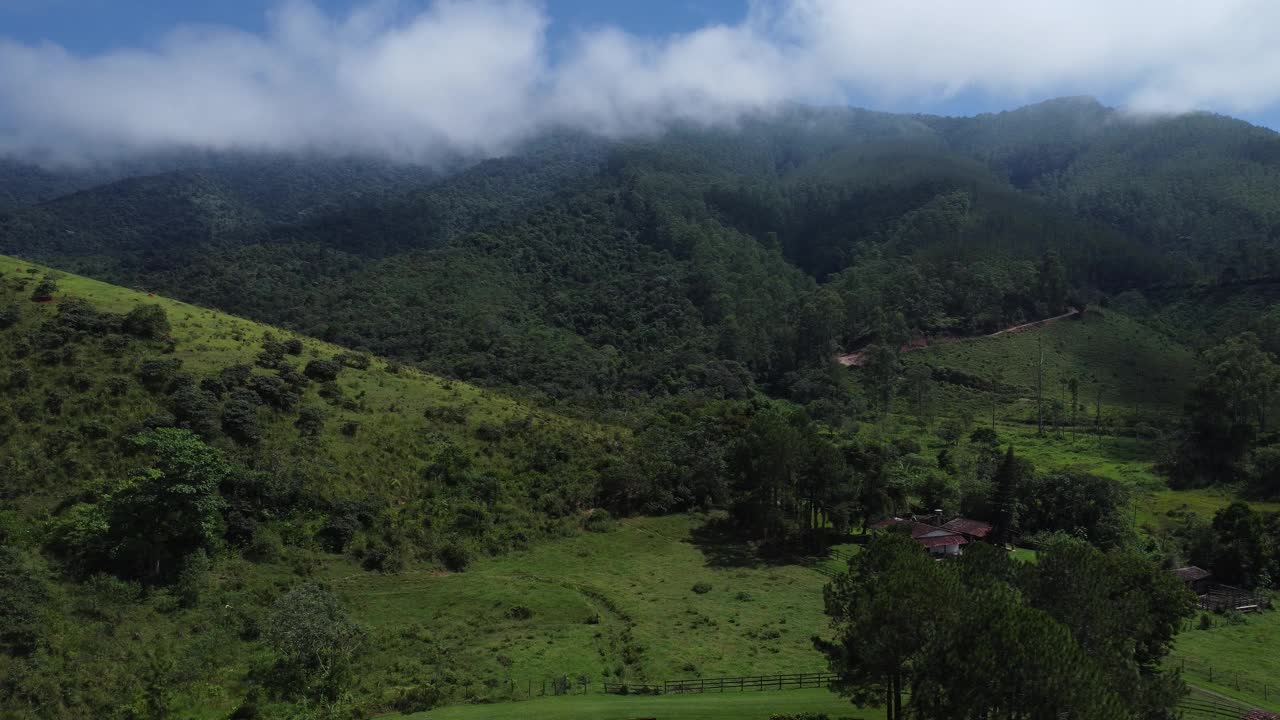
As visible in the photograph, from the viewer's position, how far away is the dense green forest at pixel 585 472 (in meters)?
29.9

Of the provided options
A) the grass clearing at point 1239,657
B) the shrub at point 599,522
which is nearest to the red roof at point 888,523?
the grass clearing at point 1239,657

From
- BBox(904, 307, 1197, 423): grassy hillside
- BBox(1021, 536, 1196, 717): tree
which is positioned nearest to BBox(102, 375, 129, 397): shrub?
BBox(1021, 536, 1196, 717): tree

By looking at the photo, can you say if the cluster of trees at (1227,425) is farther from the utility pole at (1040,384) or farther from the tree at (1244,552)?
the tree at (1244,552)

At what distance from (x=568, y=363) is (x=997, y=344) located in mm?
71097

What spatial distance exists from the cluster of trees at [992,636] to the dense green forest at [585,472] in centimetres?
12

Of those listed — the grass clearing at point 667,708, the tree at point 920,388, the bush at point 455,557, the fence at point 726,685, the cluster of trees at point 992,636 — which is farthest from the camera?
the tree at point 920,388

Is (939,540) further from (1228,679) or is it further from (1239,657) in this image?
(1228,679)

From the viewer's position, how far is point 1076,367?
118812 mm

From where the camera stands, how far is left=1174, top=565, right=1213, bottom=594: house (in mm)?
51906

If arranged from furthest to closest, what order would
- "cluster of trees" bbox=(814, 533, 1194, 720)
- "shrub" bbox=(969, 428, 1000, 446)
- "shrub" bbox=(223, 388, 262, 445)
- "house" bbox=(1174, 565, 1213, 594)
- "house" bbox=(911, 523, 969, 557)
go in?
1. "shrub" bbox=(969, 428, 1000, 446)
2. "house" bbox=(911, 523, 969, 557)
3. "house" bbox=(1174, 565, 1213, 594)
4. "shrub" bbox=(223, 388, 262, 445)
5. "cluster of trees" bbox=(814, 533, 1194, 720)

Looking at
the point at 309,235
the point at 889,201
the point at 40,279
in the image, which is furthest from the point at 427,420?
the point at 889,201

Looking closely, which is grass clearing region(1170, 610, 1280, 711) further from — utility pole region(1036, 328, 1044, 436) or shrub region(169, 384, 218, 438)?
shrub region(169, 384, 218, 438)

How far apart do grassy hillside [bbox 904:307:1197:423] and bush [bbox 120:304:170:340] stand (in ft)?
313

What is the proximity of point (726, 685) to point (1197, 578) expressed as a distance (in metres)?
38.1
